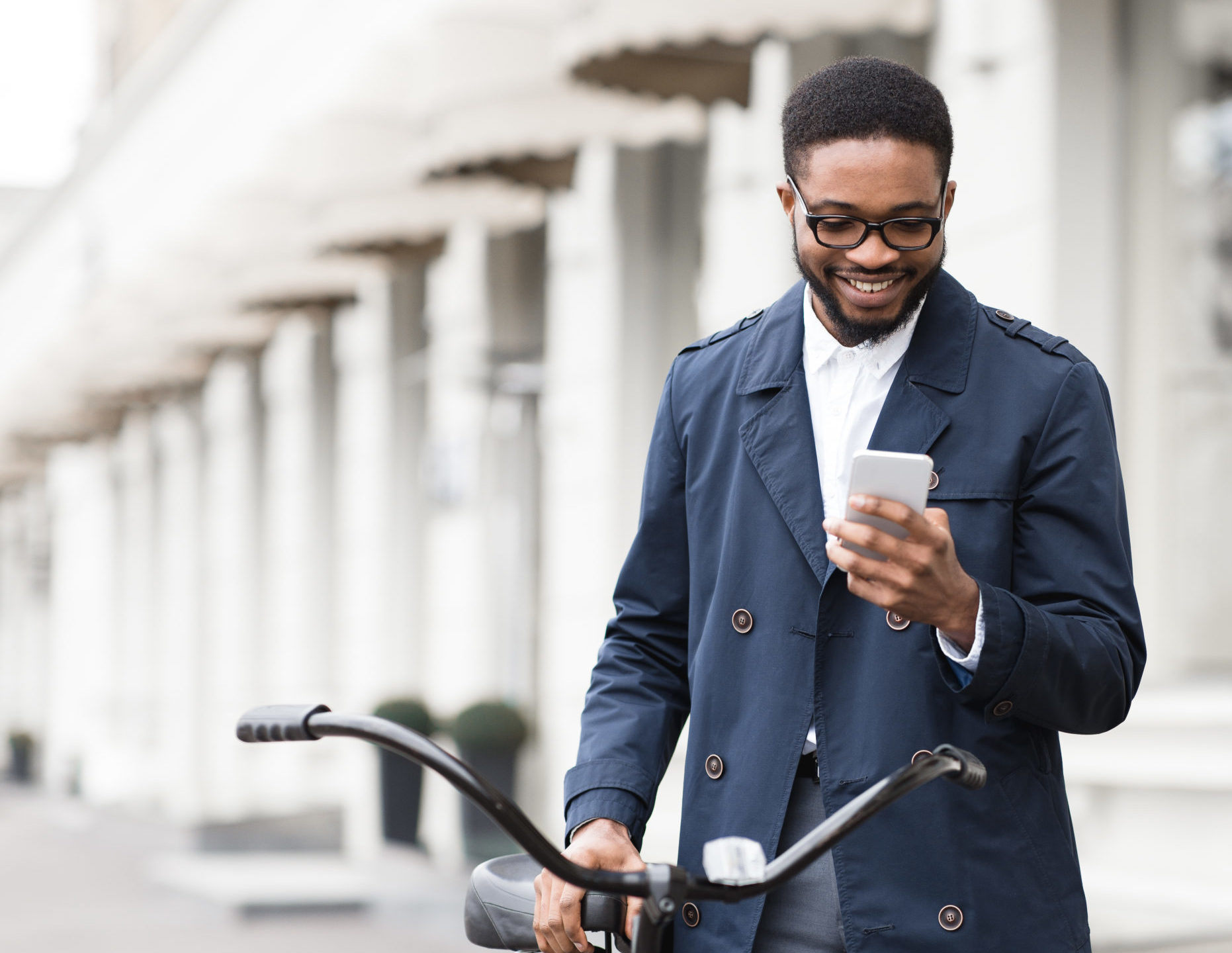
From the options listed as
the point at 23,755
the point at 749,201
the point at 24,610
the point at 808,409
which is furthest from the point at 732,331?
the point at 24,610

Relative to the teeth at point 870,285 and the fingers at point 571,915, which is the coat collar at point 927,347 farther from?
the fingers at point 571,915

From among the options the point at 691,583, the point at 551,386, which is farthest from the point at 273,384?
the point at 691,583

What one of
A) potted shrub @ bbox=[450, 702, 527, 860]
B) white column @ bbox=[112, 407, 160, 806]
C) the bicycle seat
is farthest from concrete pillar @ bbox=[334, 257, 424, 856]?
the bicycle seat

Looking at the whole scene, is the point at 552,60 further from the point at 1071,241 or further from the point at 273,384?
the point at 273,384

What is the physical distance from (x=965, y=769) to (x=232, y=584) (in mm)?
14025

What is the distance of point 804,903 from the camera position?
1.74 meters

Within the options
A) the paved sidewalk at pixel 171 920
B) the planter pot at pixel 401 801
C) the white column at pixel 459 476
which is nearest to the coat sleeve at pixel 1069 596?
the paved sidewalk at pixel 171 920

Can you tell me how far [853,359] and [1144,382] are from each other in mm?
3515

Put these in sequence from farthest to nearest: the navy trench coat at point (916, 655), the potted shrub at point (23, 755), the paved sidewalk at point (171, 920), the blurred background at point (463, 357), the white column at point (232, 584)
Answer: the potted shrub at point (23, 755), the white column at point (232, 584), the paved sidewalk at point (171, 920), the blurred background at point (463, 357), the navy trench coat at point (916, 655)

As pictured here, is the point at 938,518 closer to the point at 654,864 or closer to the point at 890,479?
the point at 890,479

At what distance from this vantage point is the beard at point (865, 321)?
1.69m

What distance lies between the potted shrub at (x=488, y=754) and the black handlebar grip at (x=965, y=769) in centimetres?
761

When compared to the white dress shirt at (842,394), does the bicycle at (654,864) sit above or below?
below

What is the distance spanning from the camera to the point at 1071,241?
5.02 meters
